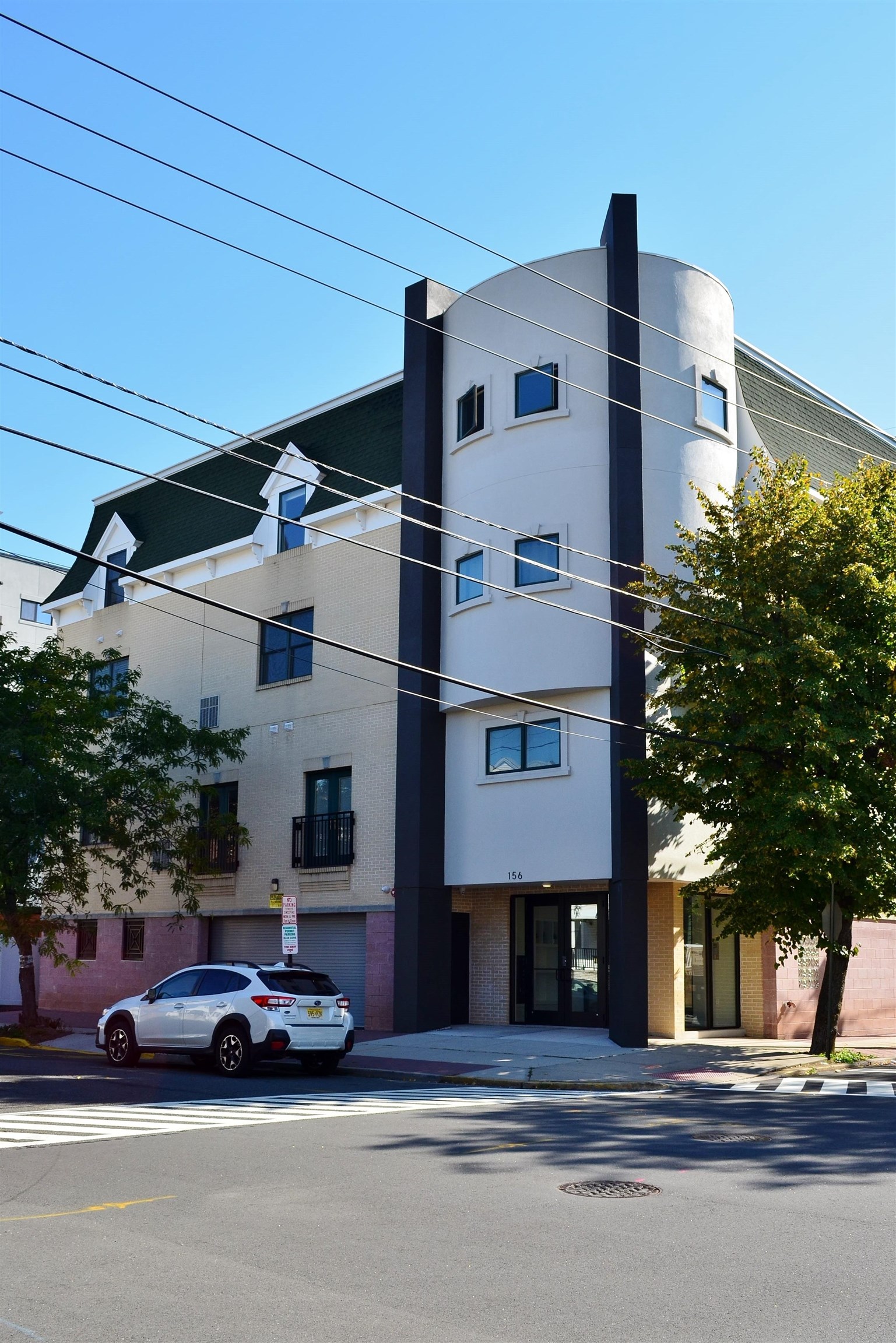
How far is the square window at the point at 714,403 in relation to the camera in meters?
25.6

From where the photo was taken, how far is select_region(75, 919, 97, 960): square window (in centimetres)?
3403

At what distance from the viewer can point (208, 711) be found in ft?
104

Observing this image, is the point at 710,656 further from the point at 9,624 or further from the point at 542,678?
the point at 9,624

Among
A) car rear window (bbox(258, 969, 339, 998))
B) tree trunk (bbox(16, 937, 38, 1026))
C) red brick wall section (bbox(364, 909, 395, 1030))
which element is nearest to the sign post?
car rear window (bbox(258, 969, 339, 998))

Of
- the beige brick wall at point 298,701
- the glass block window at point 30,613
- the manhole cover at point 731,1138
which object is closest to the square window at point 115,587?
the beige brick wall at point 298,701

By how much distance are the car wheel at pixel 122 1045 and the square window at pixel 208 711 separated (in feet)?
38.2

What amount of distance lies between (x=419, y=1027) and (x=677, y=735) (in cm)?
833

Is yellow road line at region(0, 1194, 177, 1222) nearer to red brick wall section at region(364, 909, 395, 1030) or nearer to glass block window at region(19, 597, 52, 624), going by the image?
red brick wall section at region(364, 909, 395, 1030)

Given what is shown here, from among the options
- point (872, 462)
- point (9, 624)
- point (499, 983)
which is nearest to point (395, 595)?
point (499, 983)

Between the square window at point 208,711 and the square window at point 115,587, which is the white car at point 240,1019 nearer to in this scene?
the square window at point 208,711

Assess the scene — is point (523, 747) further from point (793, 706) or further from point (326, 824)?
point (793, 706)

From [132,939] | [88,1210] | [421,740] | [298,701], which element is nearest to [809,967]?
[421,740]

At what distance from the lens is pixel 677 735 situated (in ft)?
66.0

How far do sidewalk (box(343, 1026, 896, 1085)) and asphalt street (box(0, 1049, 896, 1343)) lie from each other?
4620 millimetres
